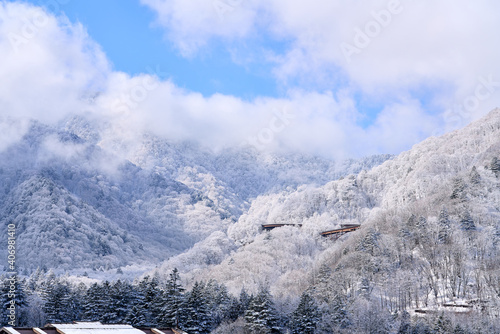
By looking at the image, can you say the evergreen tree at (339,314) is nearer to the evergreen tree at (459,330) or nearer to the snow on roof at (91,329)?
the evergreen tree at (459,330)

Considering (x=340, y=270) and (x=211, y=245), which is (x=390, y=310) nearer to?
(x=340, y=270)

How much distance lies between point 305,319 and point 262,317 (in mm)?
5447

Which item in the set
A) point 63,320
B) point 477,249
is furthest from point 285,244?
point 63,320

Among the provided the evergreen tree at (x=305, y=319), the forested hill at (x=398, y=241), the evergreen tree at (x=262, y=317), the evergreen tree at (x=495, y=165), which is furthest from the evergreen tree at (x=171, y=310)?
the evergreen tree at (x=495, y=165)

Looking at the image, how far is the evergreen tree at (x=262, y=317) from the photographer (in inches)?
2688

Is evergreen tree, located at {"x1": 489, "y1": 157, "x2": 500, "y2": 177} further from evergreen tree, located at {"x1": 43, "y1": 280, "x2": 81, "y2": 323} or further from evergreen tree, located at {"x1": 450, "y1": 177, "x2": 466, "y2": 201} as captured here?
evergreen tree, located at {"x1": 43, "y1": 280, "x2": 81, "y2": 323}

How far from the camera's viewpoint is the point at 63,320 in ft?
252

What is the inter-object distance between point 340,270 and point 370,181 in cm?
9061

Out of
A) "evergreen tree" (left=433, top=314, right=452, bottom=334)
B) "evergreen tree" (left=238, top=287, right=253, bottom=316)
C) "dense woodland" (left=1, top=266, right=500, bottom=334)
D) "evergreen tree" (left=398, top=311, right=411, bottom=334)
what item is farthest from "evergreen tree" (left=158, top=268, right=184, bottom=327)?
"evergreen tree" (left=433, top=314, right=452, bottom=334)

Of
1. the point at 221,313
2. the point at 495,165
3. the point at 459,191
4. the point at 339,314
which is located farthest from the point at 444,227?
the point at 221,313

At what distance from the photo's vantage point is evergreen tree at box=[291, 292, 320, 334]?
69.6 metres

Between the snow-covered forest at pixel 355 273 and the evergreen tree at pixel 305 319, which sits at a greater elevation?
the snow-covered forest at pixel 355 273

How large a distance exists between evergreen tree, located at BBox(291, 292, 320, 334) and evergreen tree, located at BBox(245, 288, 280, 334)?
7.76ft

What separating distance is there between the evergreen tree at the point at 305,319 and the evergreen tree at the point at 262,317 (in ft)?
7.76
